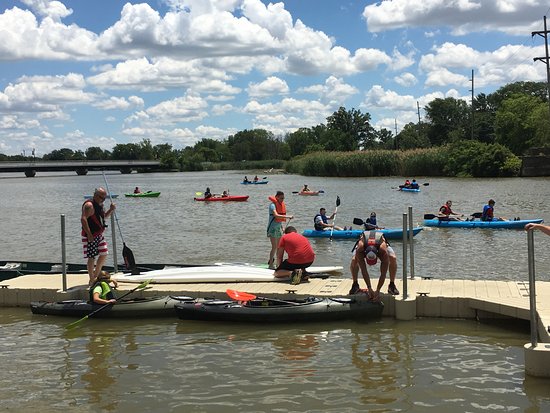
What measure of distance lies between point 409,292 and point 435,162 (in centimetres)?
6198

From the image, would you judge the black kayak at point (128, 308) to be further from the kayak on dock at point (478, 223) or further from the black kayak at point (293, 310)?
the kayak on dock at point (478, 223)

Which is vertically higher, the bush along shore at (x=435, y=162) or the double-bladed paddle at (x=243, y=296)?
the bush along shore at (x=435, y=162)

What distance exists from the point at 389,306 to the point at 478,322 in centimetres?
138

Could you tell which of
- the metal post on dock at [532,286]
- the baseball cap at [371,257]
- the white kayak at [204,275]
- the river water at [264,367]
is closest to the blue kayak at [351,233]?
the river water at [264,367]

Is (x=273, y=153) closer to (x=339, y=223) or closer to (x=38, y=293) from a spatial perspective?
(x=339, y=223)

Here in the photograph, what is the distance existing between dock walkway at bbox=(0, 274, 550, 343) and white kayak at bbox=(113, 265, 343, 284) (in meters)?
0.16

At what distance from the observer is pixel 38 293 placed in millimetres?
11781

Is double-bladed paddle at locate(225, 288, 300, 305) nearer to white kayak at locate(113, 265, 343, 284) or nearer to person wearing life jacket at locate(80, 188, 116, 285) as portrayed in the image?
white kayak at locate(113, 265, 343, 284)

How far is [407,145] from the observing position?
352ft

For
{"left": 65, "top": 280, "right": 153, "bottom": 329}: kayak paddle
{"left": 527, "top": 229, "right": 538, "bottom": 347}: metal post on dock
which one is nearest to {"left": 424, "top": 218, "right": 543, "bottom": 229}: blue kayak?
{"left": 65, "top": 280, "right": 153, "bottom": 329}: kayak paddle

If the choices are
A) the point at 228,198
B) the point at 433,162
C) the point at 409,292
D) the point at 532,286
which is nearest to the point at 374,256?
the point at 409,292

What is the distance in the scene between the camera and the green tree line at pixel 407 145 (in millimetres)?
68688

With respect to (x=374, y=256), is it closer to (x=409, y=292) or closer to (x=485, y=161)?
(x=409, y=292)

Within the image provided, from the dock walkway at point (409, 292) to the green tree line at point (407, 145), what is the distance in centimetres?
5841
